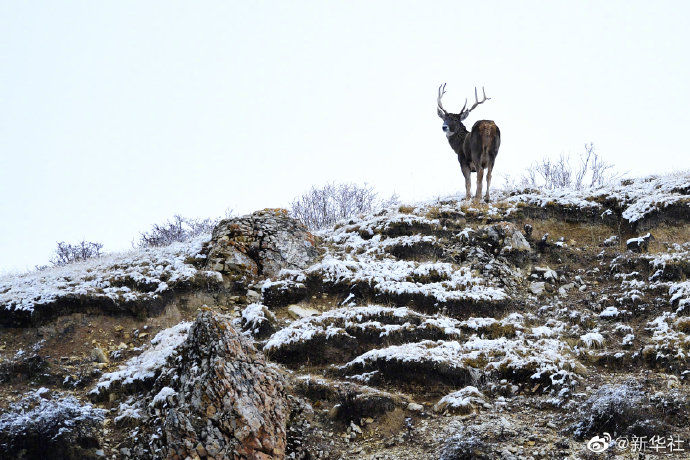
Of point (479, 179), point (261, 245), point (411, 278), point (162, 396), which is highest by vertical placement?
point (479, 179)

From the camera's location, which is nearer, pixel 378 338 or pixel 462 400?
pixel 462 400

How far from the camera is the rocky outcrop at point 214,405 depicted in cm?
691

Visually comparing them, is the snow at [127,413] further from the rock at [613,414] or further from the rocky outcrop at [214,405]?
the rock at [613,414]

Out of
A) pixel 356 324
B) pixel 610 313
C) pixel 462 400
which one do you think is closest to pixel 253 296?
pixel 356 324

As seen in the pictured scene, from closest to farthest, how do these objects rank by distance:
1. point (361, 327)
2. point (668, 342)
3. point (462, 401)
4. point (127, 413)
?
point (462, 401) → point (127, 413) → point (668, 342) → point (361, 327)

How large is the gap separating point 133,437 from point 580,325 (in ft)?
30.8

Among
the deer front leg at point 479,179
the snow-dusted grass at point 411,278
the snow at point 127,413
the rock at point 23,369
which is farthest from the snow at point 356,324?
the deer front leg at point 479,179

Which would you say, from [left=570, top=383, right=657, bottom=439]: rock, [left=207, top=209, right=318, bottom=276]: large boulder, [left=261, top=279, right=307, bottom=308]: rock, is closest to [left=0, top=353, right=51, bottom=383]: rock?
[left=207, top=209, right=318, bottom=276]: large boulder

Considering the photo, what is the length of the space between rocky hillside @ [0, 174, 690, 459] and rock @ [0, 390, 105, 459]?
0.03 meters

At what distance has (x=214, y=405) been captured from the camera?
718cm

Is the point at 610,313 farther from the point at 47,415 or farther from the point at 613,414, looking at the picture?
the point at 47,415

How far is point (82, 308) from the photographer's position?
1187 centimetres

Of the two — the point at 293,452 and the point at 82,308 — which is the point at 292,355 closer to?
the point at 293,452

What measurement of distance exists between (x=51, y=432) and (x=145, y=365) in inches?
86.7
